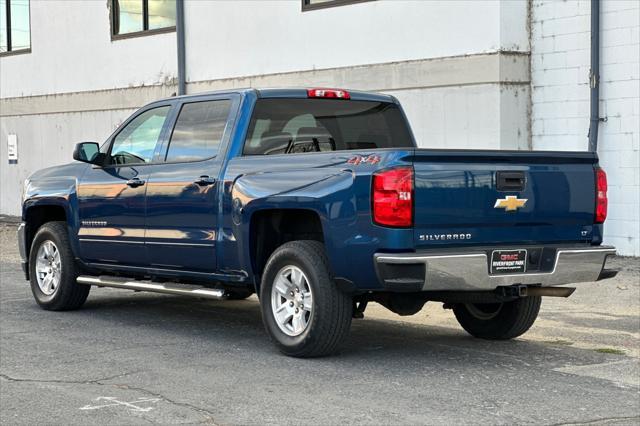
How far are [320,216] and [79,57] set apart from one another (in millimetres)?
14894

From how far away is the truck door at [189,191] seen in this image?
8.61 meters

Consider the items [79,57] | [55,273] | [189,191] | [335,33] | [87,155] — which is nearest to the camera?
[189,191]

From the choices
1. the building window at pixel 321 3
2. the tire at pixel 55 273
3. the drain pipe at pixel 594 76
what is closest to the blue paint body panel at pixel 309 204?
the tire at pixel 55 273

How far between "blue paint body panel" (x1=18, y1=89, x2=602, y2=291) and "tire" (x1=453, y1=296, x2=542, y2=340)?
833 mm

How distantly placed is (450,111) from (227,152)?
256 inches

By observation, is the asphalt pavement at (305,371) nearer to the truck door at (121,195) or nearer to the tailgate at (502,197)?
the truck door at (121,195)

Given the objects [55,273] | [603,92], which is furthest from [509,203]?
[603,92]

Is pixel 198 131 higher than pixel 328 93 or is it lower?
lower

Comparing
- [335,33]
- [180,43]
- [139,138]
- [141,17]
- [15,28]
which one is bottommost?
[139,138]

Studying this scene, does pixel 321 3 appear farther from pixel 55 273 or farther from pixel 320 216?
pixel 320 216

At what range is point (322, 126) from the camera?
355 inches

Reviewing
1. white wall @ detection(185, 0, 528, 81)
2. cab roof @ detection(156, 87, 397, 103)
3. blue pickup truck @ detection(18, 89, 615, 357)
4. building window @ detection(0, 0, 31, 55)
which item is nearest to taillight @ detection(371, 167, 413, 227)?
blue pickup truck @ detection(18, 89, 615, 357)

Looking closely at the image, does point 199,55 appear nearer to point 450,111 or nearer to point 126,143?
point 450,111

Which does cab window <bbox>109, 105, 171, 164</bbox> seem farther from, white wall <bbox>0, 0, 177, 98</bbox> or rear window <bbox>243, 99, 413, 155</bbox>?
white wall <bbox>0, 0, 177, 98</bbox>
